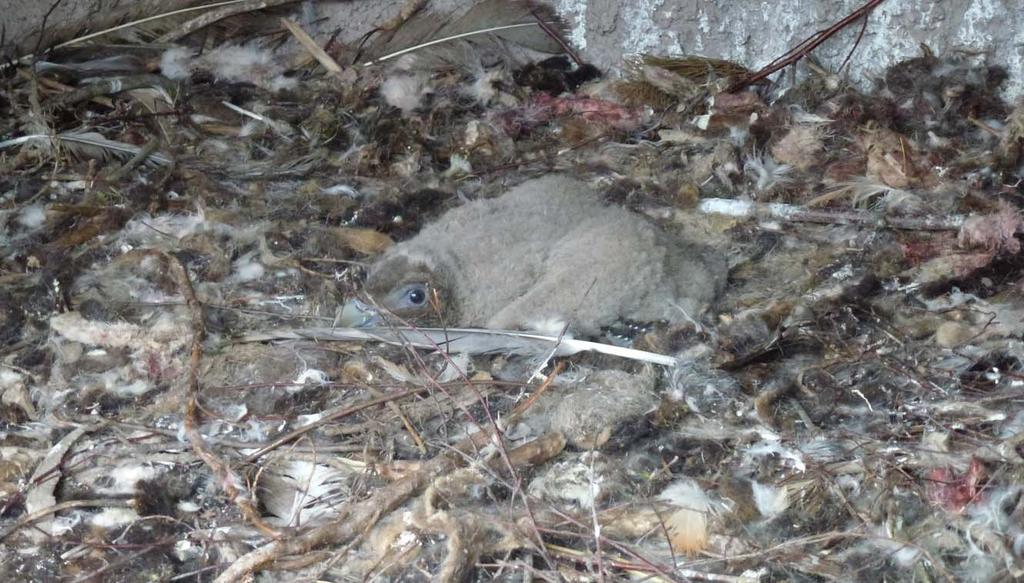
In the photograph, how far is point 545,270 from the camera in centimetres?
304

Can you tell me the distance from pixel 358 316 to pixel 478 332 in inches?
14.9

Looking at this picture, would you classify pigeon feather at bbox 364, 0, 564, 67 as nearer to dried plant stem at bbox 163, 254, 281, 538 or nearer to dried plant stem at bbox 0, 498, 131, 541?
dried plant stem at bbox 163, 254, 281, 538

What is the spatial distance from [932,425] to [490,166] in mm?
1750

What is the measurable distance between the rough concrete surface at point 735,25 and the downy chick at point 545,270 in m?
0.86

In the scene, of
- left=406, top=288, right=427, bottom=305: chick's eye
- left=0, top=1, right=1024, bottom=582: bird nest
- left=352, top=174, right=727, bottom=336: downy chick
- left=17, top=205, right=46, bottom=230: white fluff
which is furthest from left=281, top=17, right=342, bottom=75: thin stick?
left=406, top=288, right=427, bottom=305: chick's eye

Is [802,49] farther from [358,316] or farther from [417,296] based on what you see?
[358,316]

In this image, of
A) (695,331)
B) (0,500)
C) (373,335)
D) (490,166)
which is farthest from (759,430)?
(0,500)

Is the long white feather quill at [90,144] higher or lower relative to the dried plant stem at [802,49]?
lower

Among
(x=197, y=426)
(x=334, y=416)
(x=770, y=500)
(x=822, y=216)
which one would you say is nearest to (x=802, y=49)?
(x=822, y=216)

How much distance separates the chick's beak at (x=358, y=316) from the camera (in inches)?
118

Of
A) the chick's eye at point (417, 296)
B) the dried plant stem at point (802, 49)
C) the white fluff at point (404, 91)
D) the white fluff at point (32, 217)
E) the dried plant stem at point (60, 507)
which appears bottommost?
the dried plant stem at point (60, 507)

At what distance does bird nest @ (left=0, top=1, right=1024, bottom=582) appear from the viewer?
2.36 metres

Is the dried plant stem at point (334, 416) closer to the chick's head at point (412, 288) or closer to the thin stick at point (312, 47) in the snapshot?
the chick's head at point (412, 288)

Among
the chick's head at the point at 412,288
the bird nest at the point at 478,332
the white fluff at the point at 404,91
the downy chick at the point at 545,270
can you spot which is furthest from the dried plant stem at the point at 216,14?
the chick's head at the point at 412,288
